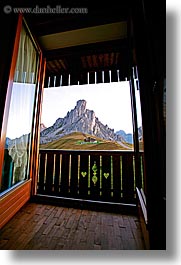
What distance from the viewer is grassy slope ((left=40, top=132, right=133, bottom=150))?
2.87m

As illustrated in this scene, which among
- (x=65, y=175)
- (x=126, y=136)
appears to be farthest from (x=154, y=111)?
(x=65, y=175)

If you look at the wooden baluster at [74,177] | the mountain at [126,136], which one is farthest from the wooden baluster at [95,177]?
the mountain at [126,136]

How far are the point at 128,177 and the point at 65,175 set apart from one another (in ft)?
3.75

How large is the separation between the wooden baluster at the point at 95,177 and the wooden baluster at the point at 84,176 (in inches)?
Answer: 3.6

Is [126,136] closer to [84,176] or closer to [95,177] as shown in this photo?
[95,177]

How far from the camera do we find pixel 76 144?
302cm

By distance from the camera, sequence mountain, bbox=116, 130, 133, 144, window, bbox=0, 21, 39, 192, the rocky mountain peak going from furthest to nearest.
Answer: the rocky mountain peak
mountain, bbox=116, 130, 133, 144
window, bbox=0, 21, 39, 192

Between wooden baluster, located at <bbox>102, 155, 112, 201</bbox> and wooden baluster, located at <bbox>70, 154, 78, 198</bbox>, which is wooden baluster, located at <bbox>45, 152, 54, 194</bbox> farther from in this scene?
wooden baluster, located at <bbox>102, 155, 112, 201</bbox>

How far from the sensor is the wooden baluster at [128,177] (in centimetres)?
216

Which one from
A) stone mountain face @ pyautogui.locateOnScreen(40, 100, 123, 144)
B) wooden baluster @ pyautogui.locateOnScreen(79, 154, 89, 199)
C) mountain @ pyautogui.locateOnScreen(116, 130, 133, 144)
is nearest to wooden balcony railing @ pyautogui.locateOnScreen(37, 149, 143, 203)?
wooden baluster @ pyautogui.locateOnScreen(79, 154, 89, 199)

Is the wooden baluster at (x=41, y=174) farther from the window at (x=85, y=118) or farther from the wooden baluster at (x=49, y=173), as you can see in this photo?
the window at (x=85, y=118)

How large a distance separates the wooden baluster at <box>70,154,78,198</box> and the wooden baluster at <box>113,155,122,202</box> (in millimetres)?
685

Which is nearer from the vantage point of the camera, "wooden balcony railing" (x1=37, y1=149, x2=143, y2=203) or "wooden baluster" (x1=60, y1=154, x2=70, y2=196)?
"wooden balcony railing" (x1=37, y1=149, x2=143, y2=203)

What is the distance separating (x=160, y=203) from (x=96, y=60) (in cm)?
241
